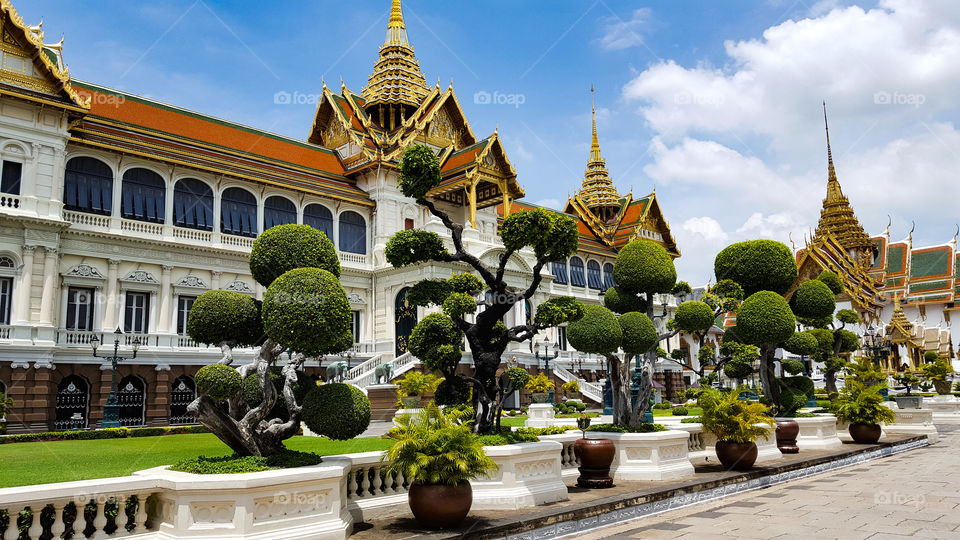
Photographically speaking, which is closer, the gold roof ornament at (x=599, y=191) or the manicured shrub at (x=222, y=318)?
the manicured shrub at (x=222, y=318)

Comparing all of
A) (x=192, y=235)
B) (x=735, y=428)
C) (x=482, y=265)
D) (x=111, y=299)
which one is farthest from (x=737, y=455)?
(x=192, y=235)

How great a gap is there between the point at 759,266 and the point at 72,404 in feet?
75.4

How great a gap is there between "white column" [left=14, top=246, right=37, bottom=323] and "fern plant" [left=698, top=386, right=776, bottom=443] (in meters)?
22.3

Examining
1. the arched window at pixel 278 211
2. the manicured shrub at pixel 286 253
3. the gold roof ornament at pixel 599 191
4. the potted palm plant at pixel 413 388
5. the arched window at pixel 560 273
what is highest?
the gold roof ornament at pixel 599 191

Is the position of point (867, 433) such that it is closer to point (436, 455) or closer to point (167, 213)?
point (436, 455)

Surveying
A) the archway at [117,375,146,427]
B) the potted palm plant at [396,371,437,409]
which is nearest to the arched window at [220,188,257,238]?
the archway at [117,375,146,427]

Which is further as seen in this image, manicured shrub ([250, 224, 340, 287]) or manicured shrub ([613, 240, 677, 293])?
manicured shrub ([613, 240, 677, 293])

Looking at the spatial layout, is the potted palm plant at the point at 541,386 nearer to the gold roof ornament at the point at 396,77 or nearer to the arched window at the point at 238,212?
the arched window at the point at 238,212

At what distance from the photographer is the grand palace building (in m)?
23.7

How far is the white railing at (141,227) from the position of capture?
27078 mm

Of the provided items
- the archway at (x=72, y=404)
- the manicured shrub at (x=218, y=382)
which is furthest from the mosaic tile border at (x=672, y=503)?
the archway at (x=72, y=404)

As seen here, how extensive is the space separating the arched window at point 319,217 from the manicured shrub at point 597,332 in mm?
22742

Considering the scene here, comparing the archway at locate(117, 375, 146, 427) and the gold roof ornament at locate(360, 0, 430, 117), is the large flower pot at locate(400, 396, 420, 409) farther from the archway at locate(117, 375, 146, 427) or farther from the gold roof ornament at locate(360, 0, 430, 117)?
the gold roof ornament at locate(360, 0, 430, 117)

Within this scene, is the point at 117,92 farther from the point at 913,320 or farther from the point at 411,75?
the point at 913,320
